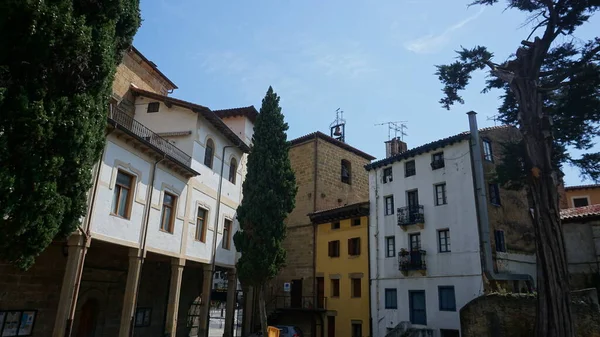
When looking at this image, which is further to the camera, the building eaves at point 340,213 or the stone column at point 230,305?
the building eaves at point 340,213

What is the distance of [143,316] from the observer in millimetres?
19219

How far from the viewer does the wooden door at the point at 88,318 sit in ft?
53.0

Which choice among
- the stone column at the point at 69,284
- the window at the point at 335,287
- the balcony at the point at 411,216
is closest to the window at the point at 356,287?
→ the window at the point at 335,287

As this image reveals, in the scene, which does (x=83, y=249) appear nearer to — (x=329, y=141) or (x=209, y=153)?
(x=209, y=153)

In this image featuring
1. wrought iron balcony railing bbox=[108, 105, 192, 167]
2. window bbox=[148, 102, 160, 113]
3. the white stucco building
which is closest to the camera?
wrought iron balcony railing bbox=[108, 105, 192, 167]

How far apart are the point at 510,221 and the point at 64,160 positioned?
70.8 ft

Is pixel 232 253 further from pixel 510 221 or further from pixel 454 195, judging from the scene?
pixel 510 221

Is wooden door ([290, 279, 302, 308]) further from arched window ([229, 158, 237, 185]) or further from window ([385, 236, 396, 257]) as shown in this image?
arched window ([229, 158, 237, 185])

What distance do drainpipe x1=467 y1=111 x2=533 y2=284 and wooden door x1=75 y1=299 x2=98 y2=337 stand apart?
1743 cm

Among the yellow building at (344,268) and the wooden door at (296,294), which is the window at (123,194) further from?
the wooden door at (296,294)

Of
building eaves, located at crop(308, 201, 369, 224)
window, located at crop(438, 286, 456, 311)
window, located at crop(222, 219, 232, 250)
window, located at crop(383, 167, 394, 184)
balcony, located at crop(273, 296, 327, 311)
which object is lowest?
balcony, located at crop(273, 296, 327, 311)

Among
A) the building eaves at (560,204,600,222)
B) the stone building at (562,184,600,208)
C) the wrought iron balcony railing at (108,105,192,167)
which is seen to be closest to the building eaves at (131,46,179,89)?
the wrought iron balcony railing at (108,105,192,167)

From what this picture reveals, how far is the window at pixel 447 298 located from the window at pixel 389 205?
18.4 ft

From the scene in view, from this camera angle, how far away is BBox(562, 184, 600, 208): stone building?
105 ft
